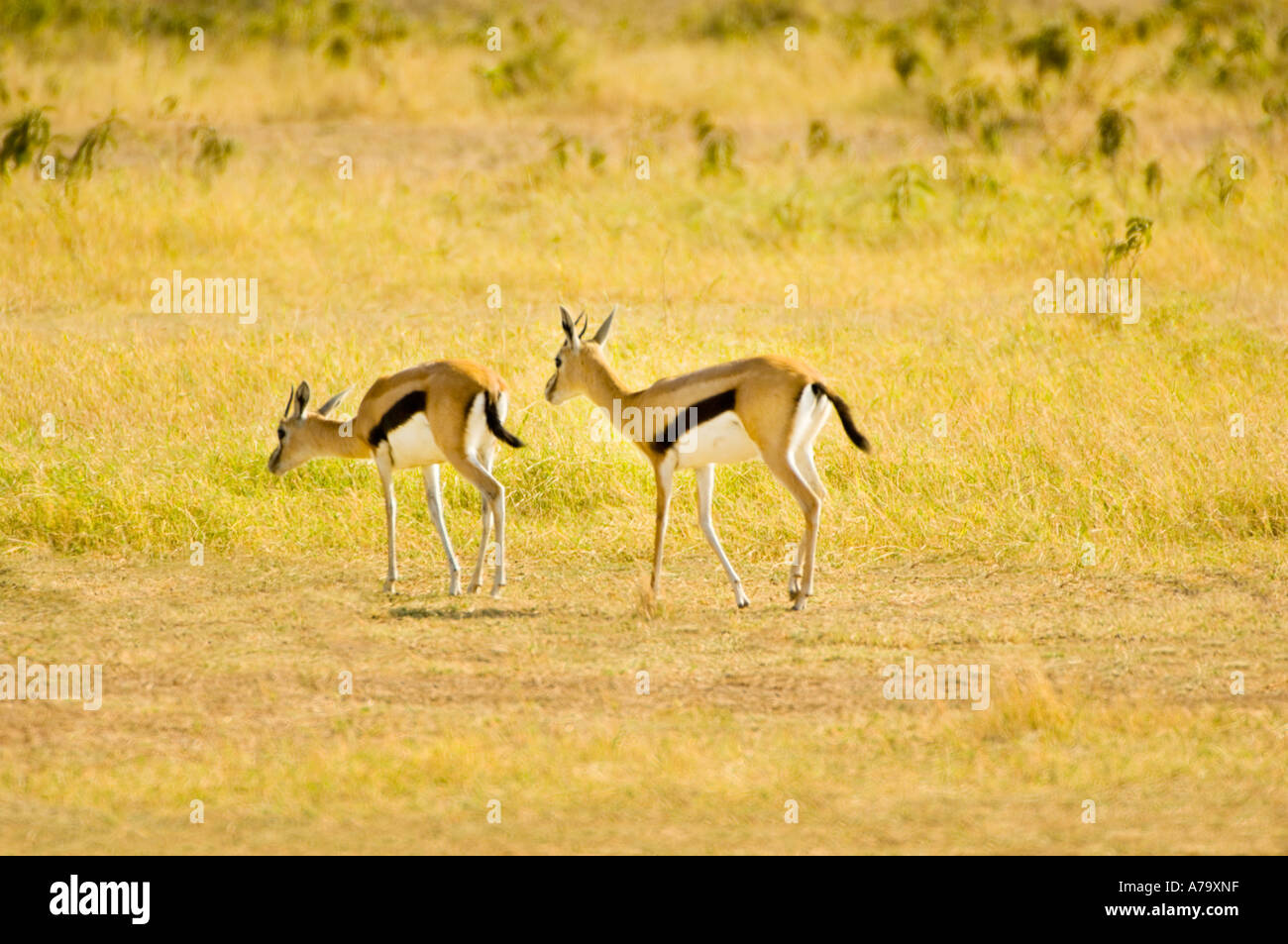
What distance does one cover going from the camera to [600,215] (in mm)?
16188

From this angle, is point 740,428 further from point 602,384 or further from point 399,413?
point 399,413

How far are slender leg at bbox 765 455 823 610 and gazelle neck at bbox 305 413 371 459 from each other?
2269mm

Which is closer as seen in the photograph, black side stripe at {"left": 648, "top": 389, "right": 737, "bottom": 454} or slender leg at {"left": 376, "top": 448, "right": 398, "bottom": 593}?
black side stripe at {"left": 648, "top": 389, "right": 737, "bottom": 454}

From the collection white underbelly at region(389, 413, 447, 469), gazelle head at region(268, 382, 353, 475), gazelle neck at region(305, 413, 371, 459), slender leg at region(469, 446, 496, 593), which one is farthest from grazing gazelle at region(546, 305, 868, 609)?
gazelle head at region(268, 382, 353, 475)

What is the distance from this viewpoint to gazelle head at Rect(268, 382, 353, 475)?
29.0 ft

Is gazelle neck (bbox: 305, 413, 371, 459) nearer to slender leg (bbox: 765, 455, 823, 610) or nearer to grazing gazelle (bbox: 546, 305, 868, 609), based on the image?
grazing gazelle (bbox: 546, 305, 868, 609)

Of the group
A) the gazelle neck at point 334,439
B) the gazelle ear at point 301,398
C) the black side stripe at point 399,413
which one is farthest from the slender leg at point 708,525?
the gazelle ear at point 301,398

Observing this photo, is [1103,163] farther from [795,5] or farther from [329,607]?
[795,5]

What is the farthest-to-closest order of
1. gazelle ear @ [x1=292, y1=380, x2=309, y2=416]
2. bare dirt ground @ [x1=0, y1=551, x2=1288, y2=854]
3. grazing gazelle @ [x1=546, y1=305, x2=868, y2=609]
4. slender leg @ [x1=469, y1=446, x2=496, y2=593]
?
1. gazelle ear @ [x1=292, y1=380, x2=309, y2=416]
2. slender leg @ [x1=469, y1=446, x2=496, y2=593]
3. grazing gazelle @ [x1=546, y1=305, x2=868, y2=609]
4. bare dirt ground @ [x1=0, y1=551, x2=1288, y2=854]

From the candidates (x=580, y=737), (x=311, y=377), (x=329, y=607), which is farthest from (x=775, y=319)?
(x=580, y=737)

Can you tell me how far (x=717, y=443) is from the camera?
7.84 m

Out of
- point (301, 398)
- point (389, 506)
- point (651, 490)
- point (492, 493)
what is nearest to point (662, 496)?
point (492, 493)

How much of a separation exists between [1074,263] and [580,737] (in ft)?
32.9

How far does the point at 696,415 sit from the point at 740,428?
23 centimetres
